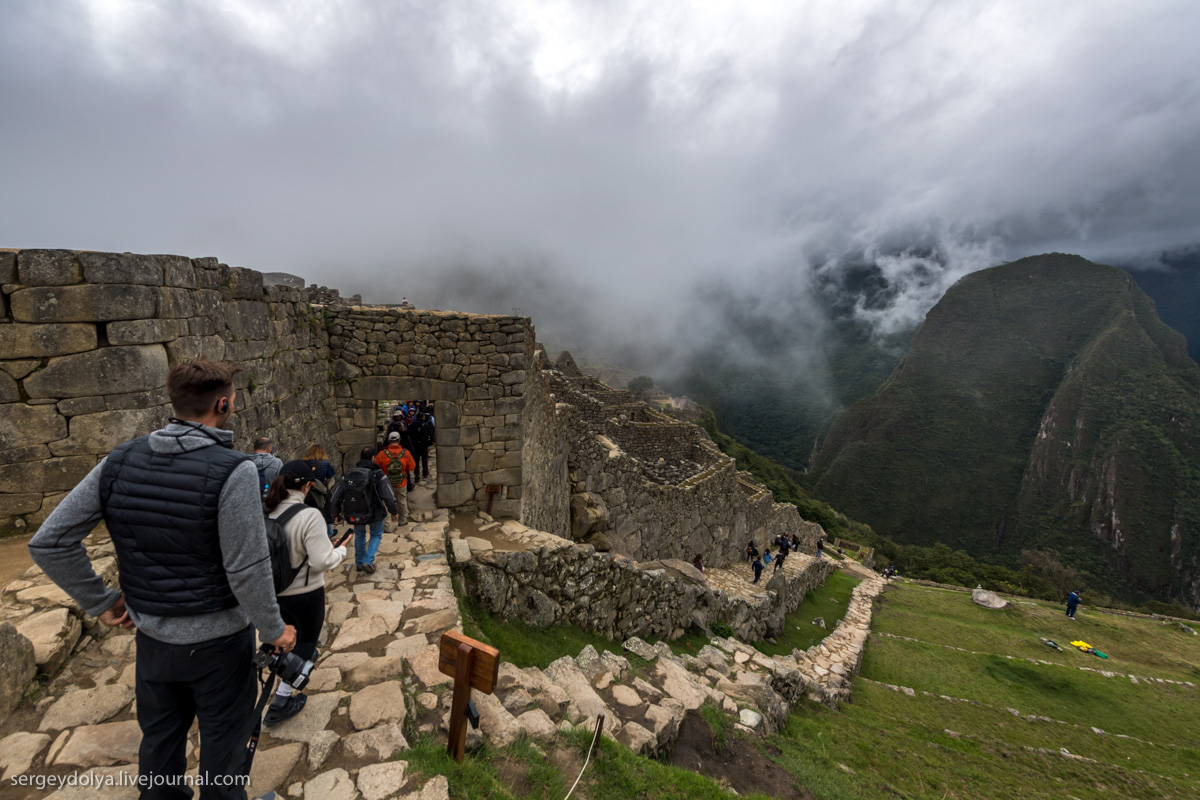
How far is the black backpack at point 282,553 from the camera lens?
2799 millimetres

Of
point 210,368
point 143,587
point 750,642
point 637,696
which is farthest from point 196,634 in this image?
point 750,642

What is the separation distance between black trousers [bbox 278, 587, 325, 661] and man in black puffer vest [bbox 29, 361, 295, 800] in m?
0.90

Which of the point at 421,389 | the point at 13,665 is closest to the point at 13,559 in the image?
the point at 13,665

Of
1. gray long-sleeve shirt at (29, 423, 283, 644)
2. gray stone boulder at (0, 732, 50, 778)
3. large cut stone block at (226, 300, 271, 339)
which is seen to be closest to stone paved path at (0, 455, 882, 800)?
gray stone boulder at (0, 732, 50, 778)

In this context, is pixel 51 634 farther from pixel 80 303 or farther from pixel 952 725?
pixel 952 725

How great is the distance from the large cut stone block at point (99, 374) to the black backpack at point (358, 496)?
77.0 inches

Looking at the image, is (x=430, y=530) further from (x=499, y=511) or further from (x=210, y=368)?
(x=210, y=368)

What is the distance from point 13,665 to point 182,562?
2.42 meters

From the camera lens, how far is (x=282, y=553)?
2.85 meters

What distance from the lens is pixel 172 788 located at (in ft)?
7.51

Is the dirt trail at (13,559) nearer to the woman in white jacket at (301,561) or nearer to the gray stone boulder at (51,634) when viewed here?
the gray stone boulder at (51,634)

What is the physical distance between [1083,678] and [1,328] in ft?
77.6

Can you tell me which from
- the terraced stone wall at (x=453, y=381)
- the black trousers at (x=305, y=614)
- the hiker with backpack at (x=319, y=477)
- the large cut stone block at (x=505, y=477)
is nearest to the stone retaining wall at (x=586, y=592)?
the large cut stone block at (x=505, y=477)

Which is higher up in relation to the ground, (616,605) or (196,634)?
(196,634)
